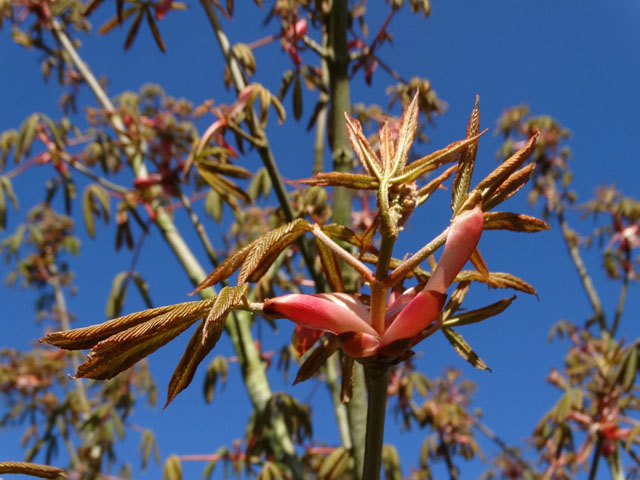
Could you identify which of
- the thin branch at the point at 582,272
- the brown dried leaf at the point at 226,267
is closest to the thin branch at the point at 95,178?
the brown dried leaf at the point at 226,267

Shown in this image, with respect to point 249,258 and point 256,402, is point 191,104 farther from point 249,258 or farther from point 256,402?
point 249,258

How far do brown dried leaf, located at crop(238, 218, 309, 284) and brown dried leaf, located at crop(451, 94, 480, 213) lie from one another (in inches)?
4.6

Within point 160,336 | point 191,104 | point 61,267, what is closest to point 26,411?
point 61,267

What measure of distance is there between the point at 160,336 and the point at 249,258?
0.27 feet

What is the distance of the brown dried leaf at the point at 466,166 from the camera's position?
0.41m

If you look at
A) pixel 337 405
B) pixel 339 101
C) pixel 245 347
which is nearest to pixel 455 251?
pixel 339 101

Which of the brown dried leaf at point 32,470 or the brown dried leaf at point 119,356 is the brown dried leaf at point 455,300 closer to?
the brown dried leaf at point 119,356

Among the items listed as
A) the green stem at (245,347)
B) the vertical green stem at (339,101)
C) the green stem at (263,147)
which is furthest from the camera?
the green stem at (245,347)

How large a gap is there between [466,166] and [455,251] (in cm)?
9

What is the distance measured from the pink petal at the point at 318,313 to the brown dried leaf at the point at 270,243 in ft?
0.11

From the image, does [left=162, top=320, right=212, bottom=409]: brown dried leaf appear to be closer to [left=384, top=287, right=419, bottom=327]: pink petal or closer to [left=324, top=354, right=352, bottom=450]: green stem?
[left=384, top=287, right=419, bottom=327]: pink petal

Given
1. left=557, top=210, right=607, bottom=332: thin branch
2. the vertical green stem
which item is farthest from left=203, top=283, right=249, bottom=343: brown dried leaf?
left=557, top=210, right=607, bottom=332: thin branch

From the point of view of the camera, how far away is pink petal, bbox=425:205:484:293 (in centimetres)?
36

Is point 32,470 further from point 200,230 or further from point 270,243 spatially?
point 200,230
